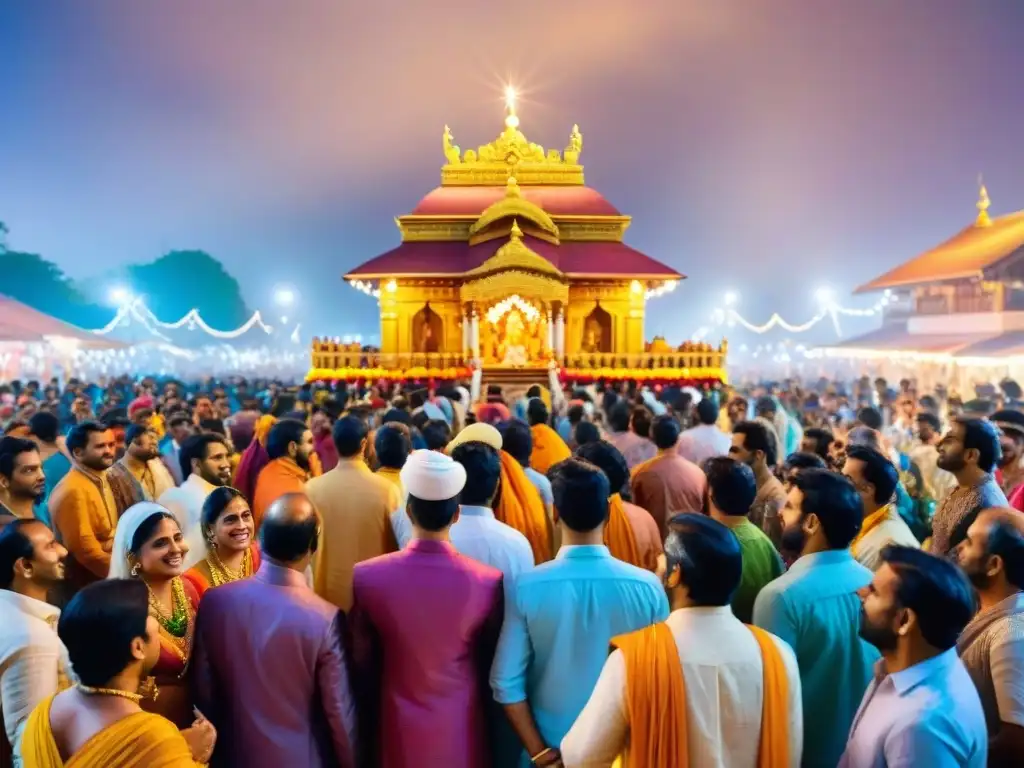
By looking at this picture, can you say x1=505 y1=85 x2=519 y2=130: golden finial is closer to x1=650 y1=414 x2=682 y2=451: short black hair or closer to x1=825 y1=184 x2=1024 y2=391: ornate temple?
x1=825 y1=184 x2=1024 y2=391: ornate temple

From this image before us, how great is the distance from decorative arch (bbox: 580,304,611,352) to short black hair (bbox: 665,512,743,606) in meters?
22.8

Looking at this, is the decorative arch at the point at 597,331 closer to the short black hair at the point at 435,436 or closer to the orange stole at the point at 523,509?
the short black hair at the point at 435,436

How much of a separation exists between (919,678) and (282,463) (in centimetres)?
417

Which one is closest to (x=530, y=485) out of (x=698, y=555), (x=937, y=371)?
(x=698, y=555)

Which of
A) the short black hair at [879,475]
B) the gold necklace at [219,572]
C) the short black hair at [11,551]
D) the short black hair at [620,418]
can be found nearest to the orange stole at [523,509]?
the gold necklace at [219,572]

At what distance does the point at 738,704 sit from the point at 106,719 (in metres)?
1.77

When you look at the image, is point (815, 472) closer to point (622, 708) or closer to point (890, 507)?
point (890, 507)

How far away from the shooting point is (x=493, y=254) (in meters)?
24.7

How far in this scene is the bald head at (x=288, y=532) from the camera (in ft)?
9.09

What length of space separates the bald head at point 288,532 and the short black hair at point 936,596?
1957 mm

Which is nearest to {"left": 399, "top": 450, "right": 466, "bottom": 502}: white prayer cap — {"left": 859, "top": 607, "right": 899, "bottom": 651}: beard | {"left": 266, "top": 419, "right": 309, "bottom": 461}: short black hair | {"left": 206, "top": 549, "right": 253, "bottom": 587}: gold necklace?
{"left": 206, "top": 549, "right": 253, "bottom": 587}: gold necklace

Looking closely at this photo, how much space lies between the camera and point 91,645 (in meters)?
2.14

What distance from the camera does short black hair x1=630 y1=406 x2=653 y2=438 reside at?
773 cm

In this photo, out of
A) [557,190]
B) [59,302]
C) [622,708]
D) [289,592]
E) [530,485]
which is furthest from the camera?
[59,302]
